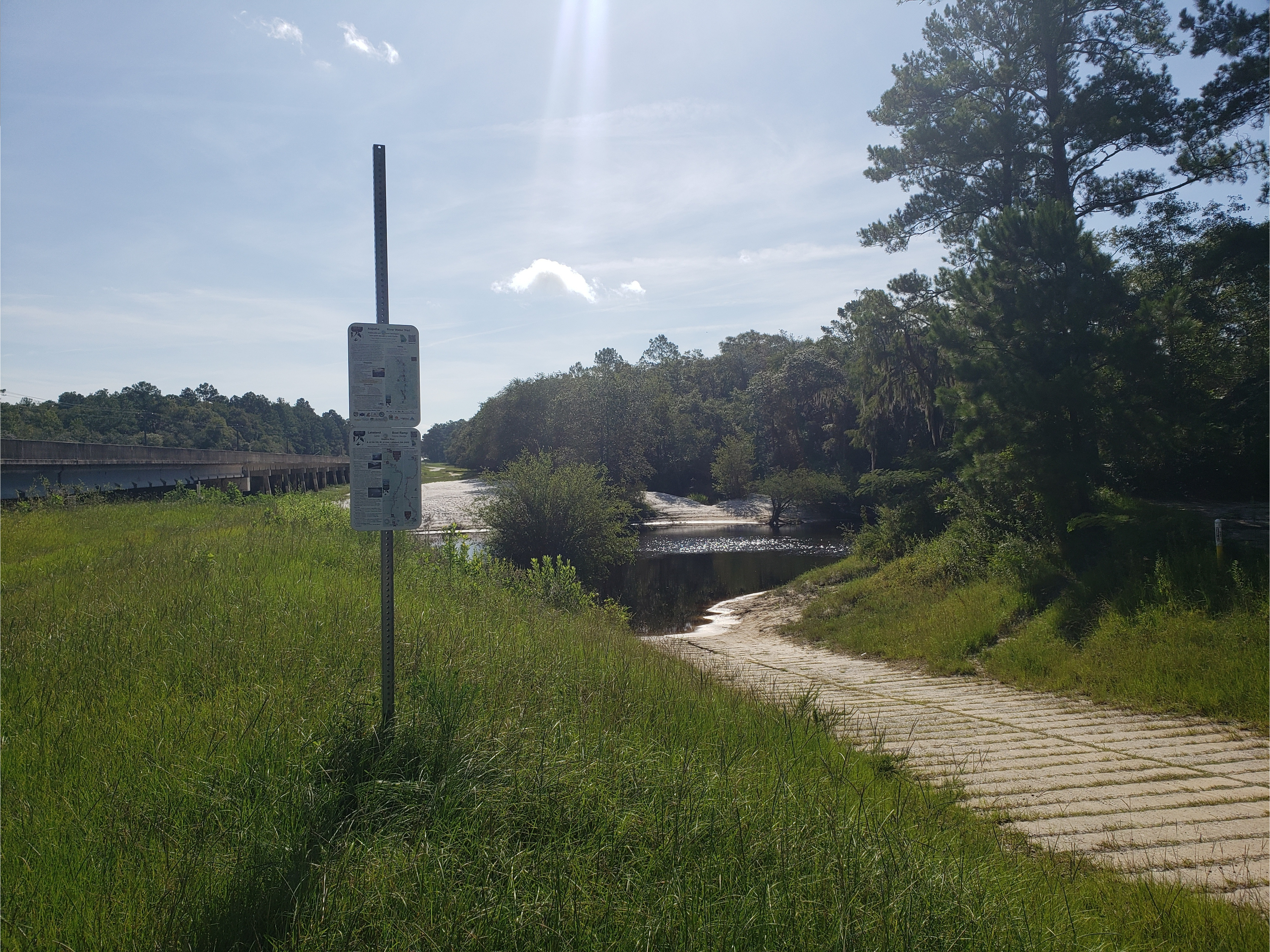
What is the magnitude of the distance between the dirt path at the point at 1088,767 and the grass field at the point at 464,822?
505 millimetres

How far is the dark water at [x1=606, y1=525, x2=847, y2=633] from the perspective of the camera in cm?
2188

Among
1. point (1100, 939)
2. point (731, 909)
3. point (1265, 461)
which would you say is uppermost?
point (1265, 461)

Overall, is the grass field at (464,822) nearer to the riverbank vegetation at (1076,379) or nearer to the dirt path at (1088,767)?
the dirt path at (1088,767)

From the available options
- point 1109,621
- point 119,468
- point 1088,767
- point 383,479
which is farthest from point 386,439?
point 119,468

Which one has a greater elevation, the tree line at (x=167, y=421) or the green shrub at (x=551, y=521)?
the tree line at (x=167, y=421)

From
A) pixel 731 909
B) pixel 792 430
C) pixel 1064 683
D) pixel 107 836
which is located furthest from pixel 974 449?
pixel 792 430

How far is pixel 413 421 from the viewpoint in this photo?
3730 millimetres

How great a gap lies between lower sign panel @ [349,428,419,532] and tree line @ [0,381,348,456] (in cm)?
4090

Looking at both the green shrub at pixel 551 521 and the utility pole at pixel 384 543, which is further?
the green shrub at pixel 551 521

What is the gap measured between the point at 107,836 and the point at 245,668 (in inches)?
75.0

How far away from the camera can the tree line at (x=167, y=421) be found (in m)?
61.8

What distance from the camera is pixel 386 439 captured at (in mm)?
3637

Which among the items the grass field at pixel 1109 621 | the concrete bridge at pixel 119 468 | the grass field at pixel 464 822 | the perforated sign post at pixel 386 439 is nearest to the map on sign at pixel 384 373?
the perforated sign post at pixel 386 439

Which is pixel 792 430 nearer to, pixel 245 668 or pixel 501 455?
pixel 501 455
